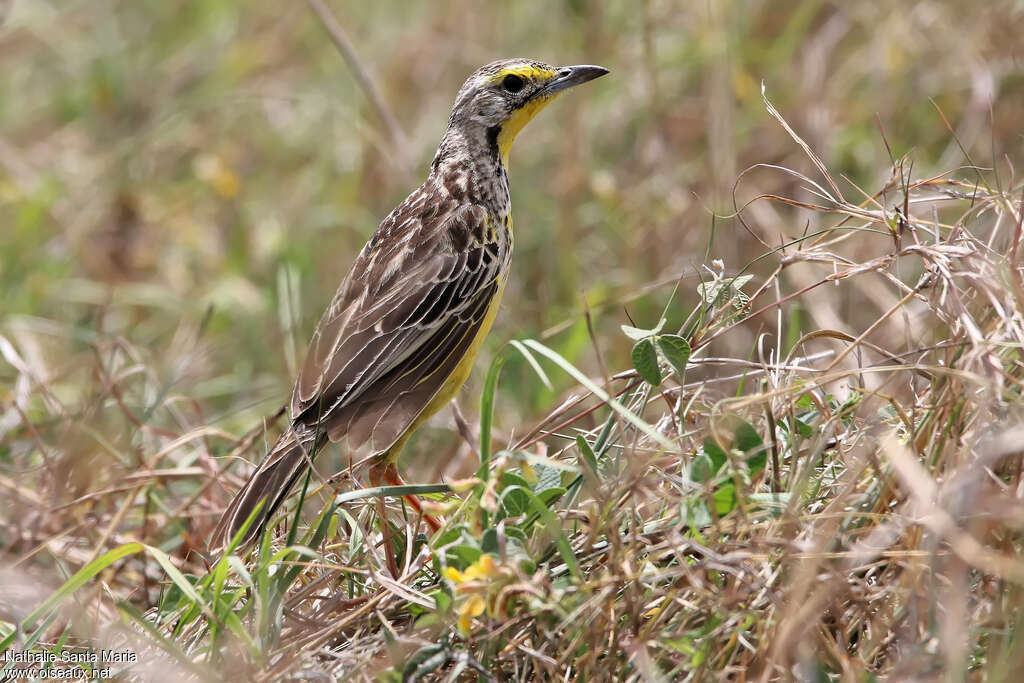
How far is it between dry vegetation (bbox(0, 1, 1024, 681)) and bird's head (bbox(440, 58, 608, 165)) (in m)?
0.90

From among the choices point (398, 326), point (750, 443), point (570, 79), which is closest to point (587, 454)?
point (750, 443)

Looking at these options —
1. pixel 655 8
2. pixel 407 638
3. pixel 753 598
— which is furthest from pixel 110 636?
pixel 655 8

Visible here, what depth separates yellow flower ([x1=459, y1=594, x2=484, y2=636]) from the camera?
293 centimetres

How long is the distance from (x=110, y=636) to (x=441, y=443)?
2.38 m

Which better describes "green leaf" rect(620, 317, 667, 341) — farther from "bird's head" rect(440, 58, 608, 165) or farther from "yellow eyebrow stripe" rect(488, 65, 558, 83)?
"yellow eyebrow stripe" rect(488, 65, 558, 83)

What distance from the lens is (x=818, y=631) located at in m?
2.94

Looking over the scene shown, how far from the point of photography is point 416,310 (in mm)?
4797

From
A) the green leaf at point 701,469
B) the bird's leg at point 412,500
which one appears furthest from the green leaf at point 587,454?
the bird's leg at point 412,500

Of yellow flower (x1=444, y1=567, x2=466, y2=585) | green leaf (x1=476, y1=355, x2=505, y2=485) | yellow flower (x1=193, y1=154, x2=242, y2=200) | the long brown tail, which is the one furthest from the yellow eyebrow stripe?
yellow flower (x1=193, y1=154, x2=242, y2=200)

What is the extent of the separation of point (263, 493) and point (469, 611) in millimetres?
1381

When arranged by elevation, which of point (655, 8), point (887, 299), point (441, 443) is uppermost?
point (655, 8)

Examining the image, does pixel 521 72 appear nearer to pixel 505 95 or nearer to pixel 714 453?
pixel 505 95

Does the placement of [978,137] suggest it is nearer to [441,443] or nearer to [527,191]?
[527,191]

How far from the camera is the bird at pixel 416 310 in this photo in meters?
4.38
